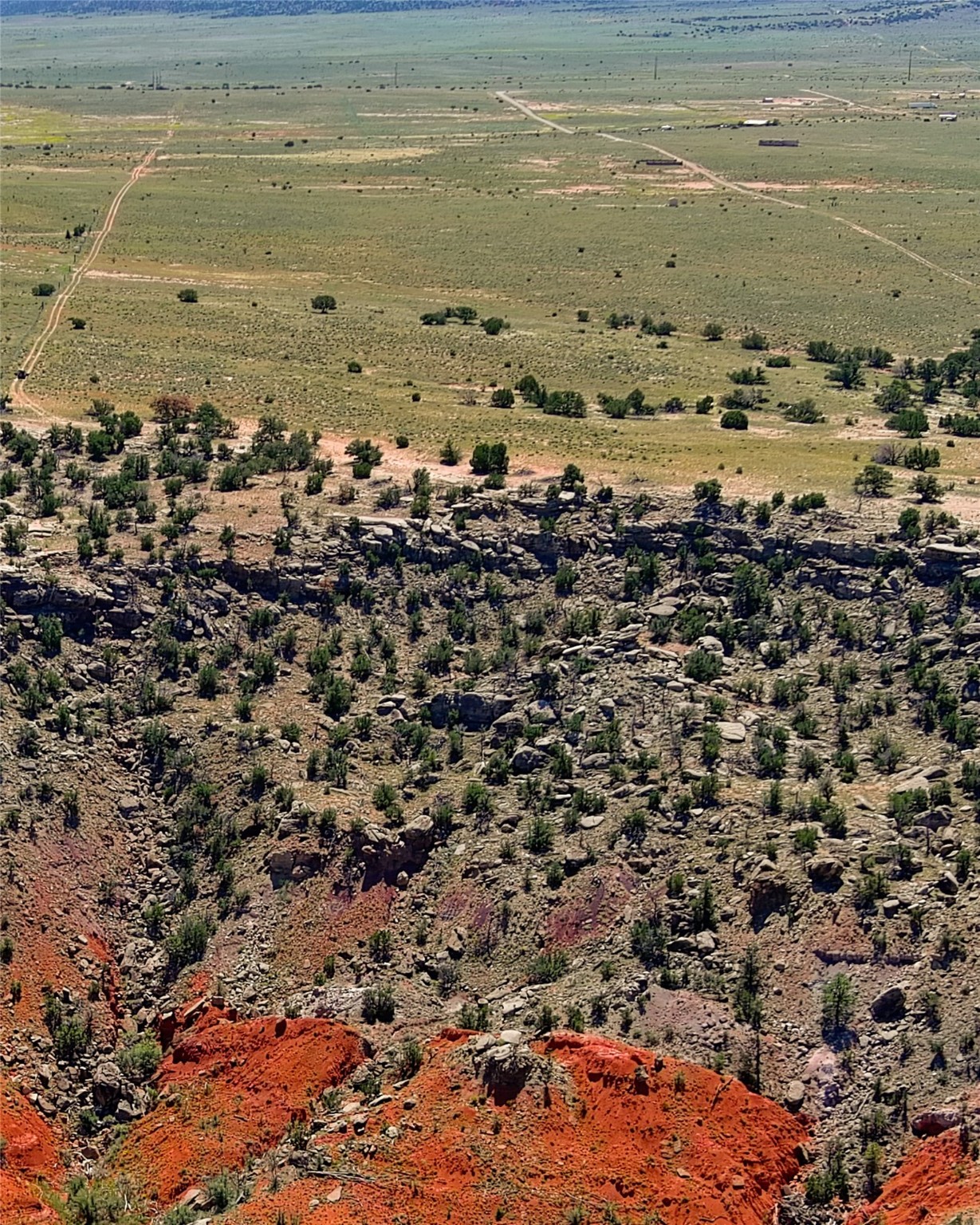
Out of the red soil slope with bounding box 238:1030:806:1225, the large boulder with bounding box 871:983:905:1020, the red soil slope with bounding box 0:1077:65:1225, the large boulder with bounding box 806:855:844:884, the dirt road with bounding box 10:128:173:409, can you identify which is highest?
the dirt road with bounding box 10:128:173:409

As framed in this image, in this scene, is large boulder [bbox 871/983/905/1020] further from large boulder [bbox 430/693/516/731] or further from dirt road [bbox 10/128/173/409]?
dirt road [bbox 10/128/173/409]

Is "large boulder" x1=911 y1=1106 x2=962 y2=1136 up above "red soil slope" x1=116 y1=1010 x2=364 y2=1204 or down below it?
above

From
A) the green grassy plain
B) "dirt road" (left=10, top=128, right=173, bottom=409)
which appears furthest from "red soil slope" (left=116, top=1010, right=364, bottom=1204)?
"dirt road" (left=10, top=128, right=173, bottom=409)

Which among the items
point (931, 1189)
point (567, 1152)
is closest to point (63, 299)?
point (567, 1152)

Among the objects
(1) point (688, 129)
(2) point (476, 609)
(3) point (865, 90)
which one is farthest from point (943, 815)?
(3) point (865, 90)

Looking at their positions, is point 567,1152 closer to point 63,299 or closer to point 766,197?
point 63,299

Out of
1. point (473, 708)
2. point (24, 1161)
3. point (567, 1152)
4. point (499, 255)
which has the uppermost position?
point (499, 255)

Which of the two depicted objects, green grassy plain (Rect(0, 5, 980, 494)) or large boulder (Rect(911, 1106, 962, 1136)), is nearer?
large boulder (Rect(911, 1106, 962, 1136))
